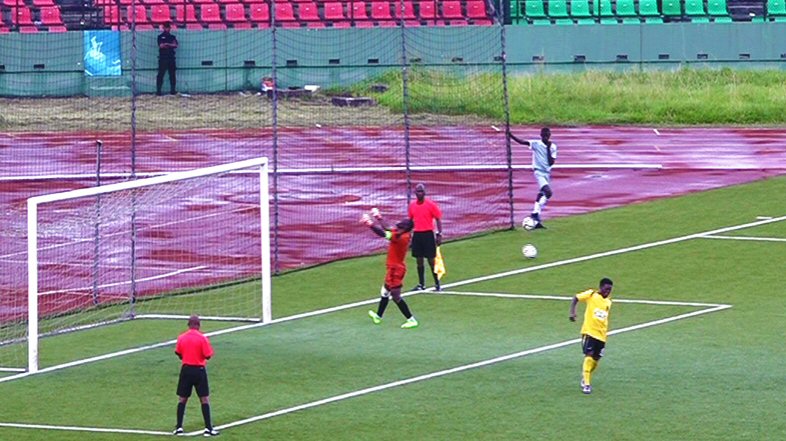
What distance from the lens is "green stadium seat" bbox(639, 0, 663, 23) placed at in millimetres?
58906

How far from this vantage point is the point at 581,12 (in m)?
59.9

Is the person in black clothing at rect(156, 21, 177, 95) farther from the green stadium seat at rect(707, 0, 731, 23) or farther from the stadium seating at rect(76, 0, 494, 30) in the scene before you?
the green stadium seat at rect(707, 0, 731, 23)

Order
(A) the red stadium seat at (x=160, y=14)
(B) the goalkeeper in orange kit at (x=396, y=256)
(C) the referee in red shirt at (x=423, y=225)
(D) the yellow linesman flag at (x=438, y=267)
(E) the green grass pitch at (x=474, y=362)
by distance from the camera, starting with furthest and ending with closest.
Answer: (A) the red stadium seat at (x=160, y=14)
(D) the yellow linesman flag at (x=438, y=267)
(C) the referee in red shirt at (x=423, y=225)
(B) the goalkeeper in orange kit at (x=396, y=256)
(E) the green grass pitch at (x=474, y=362)

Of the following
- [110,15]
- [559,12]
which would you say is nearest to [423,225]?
[110,15]

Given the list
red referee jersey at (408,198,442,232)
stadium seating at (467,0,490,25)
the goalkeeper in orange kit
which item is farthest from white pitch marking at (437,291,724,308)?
stadium seating at (467,0,490,25)

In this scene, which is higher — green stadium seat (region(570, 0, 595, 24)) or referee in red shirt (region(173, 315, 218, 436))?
green stadium seat (region(570, 0, 595, 24))

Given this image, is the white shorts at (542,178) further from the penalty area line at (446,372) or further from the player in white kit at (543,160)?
the penalty area line at (446,372)

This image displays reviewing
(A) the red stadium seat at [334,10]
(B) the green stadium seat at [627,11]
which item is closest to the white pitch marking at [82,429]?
(A) the red stadium seat at [334,10]

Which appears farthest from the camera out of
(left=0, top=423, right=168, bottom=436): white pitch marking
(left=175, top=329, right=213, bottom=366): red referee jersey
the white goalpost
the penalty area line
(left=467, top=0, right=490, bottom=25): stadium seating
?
(left=467, top=0, right=490, bottom=25): stadium seating

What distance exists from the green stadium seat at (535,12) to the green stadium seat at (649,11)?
3624 millimetres

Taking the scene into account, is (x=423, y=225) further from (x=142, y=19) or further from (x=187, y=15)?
(x=142, y=19)

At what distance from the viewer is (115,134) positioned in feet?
158

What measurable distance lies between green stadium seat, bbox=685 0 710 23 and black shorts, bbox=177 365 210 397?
44.5 m

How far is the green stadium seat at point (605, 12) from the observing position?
59250mm
